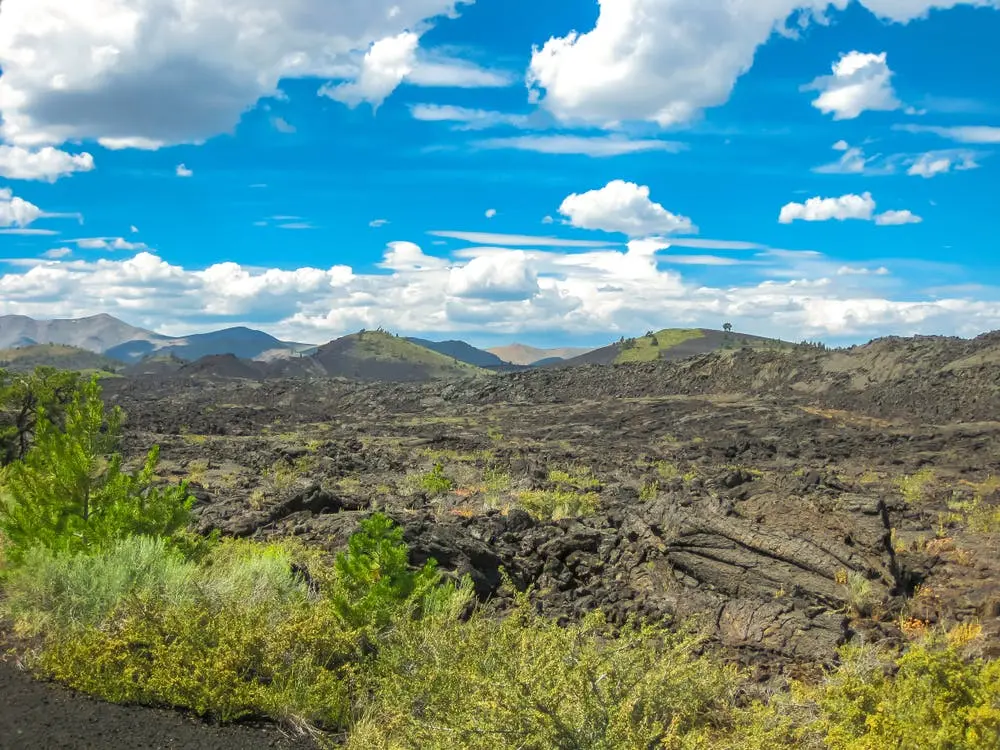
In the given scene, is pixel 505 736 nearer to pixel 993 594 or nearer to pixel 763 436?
pixel 993 594

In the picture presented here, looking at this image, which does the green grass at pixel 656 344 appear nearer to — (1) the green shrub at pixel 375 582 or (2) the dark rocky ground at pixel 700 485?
(2) the dark rocky ground at pixel 700 485

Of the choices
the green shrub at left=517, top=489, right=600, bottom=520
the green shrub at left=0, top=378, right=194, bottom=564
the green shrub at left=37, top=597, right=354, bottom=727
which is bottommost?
the green shrub at left=517, top=489, right=600, bottom=520

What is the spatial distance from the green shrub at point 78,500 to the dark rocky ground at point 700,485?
3.64 metres

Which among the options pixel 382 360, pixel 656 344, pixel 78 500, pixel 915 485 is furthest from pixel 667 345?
pixel 78 500

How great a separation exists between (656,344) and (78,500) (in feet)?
399

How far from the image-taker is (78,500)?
33.6 feet

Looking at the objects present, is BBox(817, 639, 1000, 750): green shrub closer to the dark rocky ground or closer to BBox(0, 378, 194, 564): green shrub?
the dark rocky ground

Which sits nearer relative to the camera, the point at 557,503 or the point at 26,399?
the point at 557,503

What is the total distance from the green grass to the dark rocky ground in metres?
48.6

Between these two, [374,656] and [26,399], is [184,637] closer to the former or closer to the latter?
[374,656]

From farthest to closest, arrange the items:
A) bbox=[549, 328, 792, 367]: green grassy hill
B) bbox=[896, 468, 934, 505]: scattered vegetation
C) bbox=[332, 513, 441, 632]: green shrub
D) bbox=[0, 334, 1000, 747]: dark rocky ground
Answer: bbox=[549, 328, 792, 367]: green grassy hill → bbox=[896, 468, 934, 505]: scattered vegetation → bbox=[0, 334, 1000, 747]: dark rocky ground → bbox=[332, 513, 441, 632]: green shrub

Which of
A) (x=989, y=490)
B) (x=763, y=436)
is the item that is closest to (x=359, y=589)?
(x=989, y=490)

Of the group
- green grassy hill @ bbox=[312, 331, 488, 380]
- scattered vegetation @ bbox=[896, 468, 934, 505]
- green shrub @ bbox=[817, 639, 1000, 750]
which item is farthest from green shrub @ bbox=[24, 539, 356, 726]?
green grassy hill @ bbox=[312, 331, 488, 380]

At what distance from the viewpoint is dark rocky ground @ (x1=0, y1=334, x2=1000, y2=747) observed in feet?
36.4
